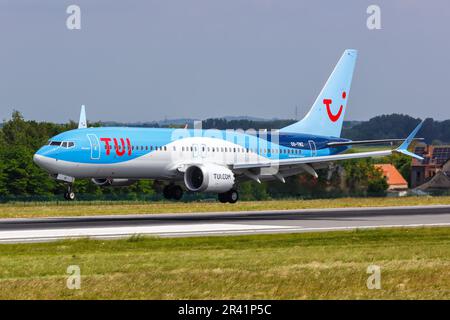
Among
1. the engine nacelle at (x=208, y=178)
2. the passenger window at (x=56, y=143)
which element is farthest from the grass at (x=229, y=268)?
the engine nacelle at (x=208, y=178)

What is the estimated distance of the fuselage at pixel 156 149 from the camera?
196ft

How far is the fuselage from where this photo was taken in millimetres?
59844

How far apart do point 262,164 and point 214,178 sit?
520cm

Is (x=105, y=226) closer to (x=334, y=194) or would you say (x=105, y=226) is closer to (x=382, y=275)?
(x=382, y=275)

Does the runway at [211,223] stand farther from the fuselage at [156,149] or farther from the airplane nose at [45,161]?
the airplane nose at [45,161]

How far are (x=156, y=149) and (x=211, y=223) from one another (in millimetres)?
14522

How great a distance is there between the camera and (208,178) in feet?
208

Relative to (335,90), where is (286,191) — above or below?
below

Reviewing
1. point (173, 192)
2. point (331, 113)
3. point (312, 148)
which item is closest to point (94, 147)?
point (173, 192)

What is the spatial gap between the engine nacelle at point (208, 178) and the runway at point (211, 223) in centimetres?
226

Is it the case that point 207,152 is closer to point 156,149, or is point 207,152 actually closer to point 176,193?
point 176,193
